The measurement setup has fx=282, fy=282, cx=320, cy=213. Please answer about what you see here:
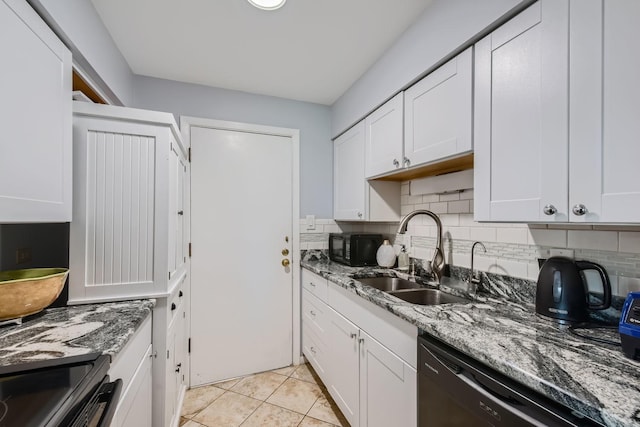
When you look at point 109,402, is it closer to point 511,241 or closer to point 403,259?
point 511,241

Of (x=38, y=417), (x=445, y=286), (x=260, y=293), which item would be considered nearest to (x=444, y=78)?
(x=445, y=286)

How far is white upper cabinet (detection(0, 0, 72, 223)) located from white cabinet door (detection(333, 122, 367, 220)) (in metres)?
1.68

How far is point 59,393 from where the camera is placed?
0.69 meters

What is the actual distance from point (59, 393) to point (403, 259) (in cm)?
193

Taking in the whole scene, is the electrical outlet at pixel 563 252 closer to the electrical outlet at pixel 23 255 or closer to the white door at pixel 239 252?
the white door at pixel 239 252

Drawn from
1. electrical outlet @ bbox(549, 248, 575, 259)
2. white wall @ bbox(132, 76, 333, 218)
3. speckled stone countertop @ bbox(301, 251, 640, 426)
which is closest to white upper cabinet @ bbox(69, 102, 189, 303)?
white wall @ bbox(132, 76, 333, 218)

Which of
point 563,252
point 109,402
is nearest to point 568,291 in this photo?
point 563,252

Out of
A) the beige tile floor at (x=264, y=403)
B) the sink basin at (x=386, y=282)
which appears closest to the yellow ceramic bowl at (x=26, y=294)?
the beige tile floor at (x=264, y=403)

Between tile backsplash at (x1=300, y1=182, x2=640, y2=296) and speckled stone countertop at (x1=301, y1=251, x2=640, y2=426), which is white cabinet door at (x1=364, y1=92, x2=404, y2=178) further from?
speckled stone countertop at (x1=301, y1=251, x2=640, y2=426)

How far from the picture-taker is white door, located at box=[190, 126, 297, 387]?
2229 mm

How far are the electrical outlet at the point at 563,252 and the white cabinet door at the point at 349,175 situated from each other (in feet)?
3.75

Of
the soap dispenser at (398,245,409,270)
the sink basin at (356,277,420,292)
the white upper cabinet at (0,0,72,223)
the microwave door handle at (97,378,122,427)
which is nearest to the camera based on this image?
the microwave door handle at (97,378,122,427)

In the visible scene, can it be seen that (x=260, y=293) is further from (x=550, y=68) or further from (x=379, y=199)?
(x=550, y=68)

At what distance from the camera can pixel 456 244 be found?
1701 mm
